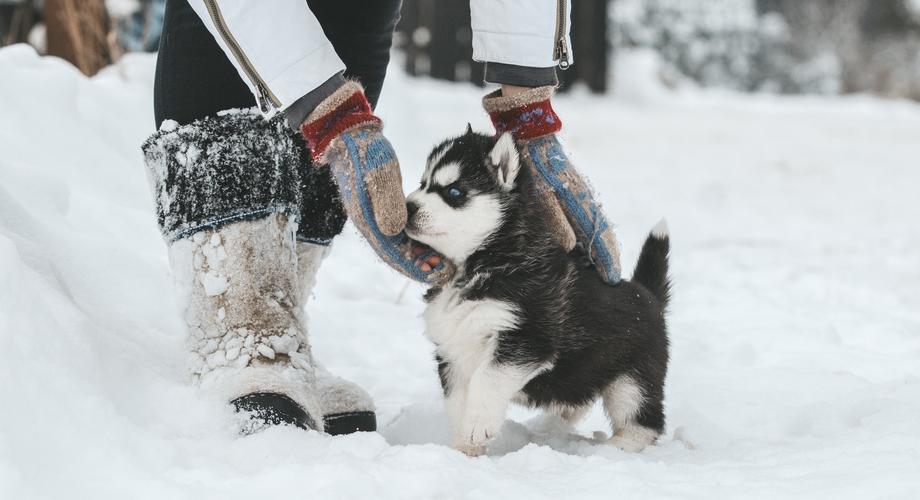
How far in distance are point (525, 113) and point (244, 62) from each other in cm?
71

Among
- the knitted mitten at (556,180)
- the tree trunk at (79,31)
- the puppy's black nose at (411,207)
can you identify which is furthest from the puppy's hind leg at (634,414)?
the tree trunk at (79,31)

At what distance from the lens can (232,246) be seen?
1.85m

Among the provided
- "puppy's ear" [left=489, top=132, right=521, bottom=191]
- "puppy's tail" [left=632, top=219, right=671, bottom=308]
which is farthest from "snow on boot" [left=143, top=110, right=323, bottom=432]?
"puppy's tail" [left=632, top=219, right=671, bottom=308]

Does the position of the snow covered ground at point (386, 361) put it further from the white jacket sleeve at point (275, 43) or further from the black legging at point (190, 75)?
the white jacket sleeve at point (275, 43)

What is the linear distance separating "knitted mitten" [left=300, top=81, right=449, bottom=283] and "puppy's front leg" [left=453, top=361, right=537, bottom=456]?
364 millimetres

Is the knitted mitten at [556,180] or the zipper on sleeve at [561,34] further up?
the zipper on sleeve at [561,34]

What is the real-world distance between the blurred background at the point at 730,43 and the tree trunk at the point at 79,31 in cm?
899

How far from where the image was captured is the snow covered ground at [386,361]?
57.2 inches

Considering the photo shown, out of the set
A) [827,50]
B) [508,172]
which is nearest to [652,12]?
[827,50]

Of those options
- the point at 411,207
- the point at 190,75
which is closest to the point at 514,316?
the point at 411,207

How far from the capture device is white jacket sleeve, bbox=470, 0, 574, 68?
6.44 ft

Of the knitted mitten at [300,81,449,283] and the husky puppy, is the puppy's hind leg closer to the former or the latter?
the husky puppy

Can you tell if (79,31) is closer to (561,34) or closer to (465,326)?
(561,34)

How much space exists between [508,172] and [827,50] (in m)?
24.1
